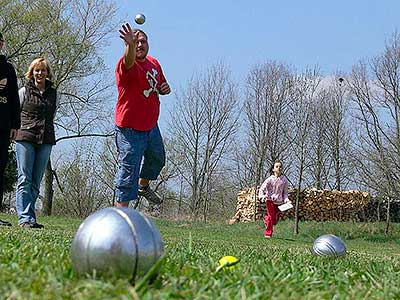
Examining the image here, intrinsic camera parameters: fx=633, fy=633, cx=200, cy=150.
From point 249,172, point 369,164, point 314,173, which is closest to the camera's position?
point 369,164

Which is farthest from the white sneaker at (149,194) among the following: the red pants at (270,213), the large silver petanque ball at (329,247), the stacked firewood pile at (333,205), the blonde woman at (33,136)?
the stacked firewood pile at (333,205)

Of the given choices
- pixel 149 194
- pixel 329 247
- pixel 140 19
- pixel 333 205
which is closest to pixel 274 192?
pixel 149 194

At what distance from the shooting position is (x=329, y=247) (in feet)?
20.3

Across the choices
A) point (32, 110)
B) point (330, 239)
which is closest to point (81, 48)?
point (32, 110)

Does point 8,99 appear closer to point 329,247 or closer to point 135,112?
point 135,112

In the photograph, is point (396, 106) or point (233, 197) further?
point (233, 197)

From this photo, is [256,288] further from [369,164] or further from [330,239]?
[369,164]

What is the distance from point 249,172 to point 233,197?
5.25m

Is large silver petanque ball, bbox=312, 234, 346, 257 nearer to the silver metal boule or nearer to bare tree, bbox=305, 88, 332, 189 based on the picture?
the silver metal boule

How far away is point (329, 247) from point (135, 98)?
2710 mm

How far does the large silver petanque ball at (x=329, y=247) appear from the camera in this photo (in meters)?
6.13

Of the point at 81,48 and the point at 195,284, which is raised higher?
the point at 81,48

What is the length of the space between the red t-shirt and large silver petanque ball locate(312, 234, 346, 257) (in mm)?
2370

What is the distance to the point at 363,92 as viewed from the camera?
29828 millimetres
